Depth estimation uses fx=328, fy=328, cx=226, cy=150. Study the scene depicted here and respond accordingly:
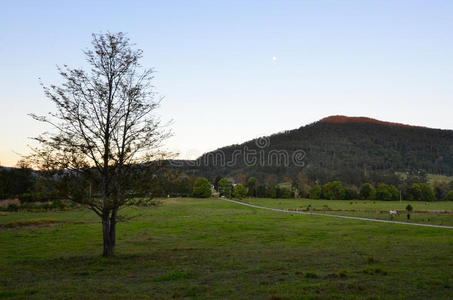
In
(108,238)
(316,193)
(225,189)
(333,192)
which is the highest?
(108,238)

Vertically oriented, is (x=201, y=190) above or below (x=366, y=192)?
above

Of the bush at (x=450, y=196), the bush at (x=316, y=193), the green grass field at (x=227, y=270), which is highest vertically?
the green grass field at (x=227, y=270)

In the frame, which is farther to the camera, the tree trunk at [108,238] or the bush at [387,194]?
the bush at [387,194]

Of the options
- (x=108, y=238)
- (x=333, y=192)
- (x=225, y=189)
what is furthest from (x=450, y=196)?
(x=108, y=238)

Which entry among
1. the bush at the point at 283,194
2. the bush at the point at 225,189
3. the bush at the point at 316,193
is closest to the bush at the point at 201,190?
the bush at the point at 225,189

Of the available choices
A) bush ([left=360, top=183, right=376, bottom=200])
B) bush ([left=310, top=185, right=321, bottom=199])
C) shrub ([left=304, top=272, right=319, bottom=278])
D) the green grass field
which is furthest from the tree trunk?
bush ([left=360, top=183, right=376, bottom=200])

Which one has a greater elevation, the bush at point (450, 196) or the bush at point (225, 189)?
the bush at point (225, 189)

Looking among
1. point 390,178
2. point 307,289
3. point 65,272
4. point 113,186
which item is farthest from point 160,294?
point 390,178

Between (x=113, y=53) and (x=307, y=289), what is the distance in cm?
1677

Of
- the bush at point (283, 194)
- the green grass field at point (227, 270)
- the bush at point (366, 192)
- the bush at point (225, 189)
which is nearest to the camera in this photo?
the green grass field at point (227, 270)

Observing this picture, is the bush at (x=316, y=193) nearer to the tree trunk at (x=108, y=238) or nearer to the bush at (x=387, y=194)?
the bush at (x=387, y=194)

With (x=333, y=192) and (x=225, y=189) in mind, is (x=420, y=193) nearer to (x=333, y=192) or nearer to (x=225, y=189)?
(x=333, y=192)

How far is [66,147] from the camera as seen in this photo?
18.1 metres

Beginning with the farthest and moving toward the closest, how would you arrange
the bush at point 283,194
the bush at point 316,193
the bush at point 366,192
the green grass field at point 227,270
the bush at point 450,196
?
the bush at point 283,194 < the bush at point 450,196 < the bush at point 316,193 < the bush at point 366,192 < the green grass field at point 227,270
